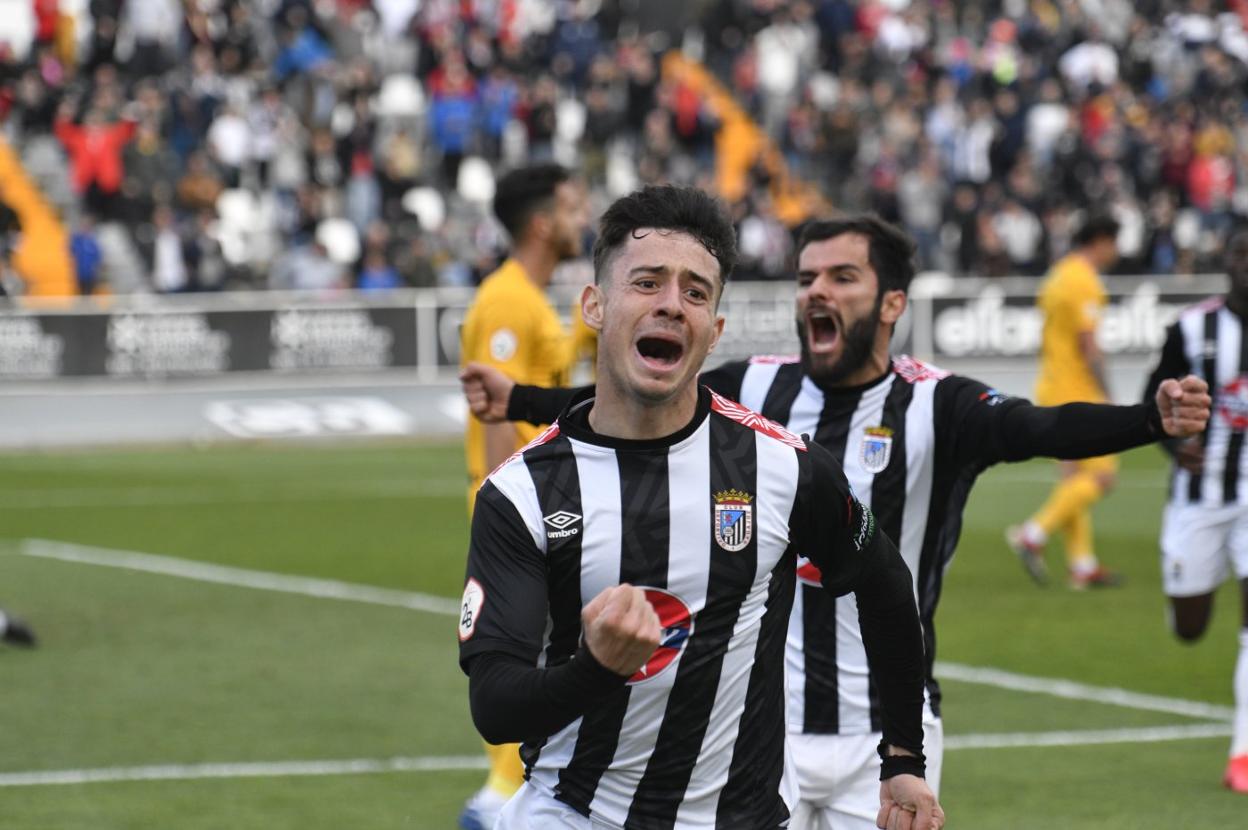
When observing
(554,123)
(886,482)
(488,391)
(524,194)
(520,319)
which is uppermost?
(554,123)

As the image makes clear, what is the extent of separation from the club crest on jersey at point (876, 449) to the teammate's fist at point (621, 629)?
A: 7.10 ft

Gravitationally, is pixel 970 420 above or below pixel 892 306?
below

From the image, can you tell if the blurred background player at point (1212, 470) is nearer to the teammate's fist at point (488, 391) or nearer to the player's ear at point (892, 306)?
the player's ear at point (892, 306)

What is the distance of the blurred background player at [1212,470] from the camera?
7.86m

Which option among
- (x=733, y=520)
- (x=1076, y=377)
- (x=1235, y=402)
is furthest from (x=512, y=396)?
(x=1076, y=377)

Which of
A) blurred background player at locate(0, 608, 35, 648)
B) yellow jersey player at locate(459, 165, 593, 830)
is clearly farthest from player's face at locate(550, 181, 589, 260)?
blurred background player at locate(0, 608, 35, 648)

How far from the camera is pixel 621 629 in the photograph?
298 cm

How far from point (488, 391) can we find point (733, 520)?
1831 millimetres

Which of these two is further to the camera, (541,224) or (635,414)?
(541,224)

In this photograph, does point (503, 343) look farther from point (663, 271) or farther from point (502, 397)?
point (663, 271)

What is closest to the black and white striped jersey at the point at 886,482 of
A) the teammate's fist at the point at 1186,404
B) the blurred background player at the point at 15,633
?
the teammate's fist at the point at 1186,404

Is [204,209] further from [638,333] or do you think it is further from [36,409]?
[638,333]

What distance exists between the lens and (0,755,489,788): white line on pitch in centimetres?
773

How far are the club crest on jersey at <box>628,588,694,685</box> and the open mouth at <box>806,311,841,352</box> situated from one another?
1.77 meters
